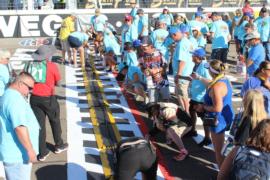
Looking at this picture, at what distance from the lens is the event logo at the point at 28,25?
19.9 m

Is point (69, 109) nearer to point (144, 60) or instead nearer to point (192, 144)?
point (144, 60)

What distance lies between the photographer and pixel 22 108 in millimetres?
4457

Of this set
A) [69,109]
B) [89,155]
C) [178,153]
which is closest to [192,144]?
[178,153]

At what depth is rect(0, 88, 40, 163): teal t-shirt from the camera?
440 centimetres

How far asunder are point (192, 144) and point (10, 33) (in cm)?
1478

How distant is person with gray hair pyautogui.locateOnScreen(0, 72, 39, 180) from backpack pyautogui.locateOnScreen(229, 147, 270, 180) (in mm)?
2213

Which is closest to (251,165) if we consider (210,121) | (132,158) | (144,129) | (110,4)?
(132,158)

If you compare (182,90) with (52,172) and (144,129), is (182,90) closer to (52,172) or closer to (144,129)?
(144,129)

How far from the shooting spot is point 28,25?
20000 mm

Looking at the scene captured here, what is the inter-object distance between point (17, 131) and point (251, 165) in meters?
2.46

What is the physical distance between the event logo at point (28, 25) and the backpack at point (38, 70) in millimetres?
13808

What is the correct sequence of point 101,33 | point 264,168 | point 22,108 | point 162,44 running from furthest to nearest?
1. point 101,33
2. point 162,44
3. point 22,108
4. point 264,168

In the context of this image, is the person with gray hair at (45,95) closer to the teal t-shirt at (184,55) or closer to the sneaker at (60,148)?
the sneaker at (60,148)

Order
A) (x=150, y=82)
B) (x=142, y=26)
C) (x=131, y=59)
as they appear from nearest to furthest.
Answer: (x=150, y=82), (x=131, y=59), (x=142, y=26)
